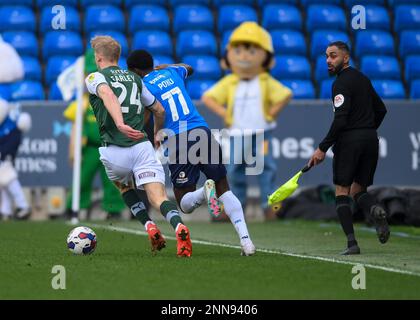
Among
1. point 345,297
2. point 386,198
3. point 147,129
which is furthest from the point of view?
point 386,198

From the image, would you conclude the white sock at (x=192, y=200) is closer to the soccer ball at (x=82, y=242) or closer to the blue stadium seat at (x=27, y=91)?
the soccer ball at (x=82, y=242)

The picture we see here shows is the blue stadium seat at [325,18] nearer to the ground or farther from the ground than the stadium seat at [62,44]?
farther from the ground

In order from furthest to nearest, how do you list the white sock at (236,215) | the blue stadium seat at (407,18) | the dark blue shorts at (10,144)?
the blue stadium seat at (407,18), the dark blue shorts at (10,144), the white sock at (236,215)

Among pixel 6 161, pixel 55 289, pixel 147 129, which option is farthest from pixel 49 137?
pixel 55 289

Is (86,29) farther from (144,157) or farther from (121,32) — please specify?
(144,157)

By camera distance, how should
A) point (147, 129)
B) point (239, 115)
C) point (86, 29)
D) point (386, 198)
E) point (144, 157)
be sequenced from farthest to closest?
point (86, 29) < point (239, 115) < point (386, 198) < point (147, 129) < point (144, 157)

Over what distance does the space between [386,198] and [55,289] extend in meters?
8.28

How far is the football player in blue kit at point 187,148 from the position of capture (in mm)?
9570

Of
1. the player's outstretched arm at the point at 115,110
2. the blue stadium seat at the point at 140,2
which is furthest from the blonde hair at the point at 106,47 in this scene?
the blue stadium seat at the point at 140,2

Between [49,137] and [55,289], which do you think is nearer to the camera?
[55,289]

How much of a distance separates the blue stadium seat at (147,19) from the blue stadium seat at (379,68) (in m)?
3.51

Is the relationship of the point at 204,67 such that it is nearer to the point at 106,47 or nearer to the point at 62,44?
the point at 62,44

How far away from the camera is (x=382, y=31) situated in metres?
18.6

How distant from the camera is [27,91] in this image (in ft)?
55.8
